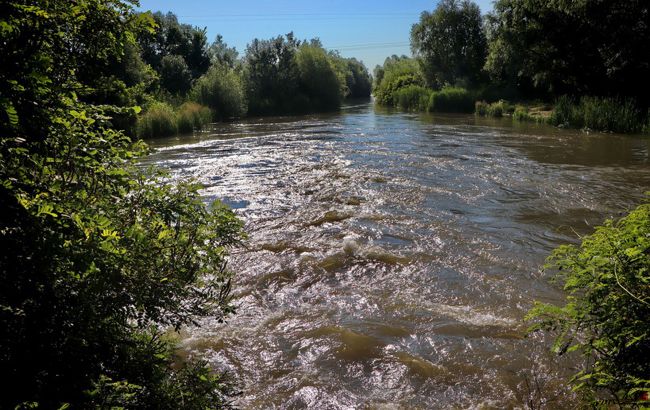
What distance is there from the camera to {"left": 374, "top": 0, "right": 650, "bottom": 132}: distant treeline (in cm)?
2422

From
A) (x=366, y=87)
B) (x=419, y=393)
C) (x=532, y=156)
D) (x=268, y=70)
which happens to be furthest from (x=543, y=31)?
(x=366, y=87)

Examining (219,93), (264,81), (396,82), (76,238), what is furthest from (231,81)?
(76,238)

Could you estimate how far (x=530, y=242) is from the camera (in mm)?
8422

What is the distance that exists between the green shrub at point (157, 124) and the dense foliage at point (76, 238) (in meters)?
22.5

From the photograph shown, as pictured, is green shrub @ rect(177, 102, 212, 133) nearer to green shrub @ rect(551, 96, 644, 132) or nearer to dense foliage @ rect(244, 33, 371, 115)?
dense foliage @ rect(244, 33, 371, 115)

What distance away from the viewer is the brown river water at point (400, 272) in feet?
15.4

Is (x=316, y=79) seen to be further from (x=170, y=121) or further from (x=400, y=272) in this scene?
(x=400, y=272)

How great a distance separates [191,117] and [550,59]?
23322mm

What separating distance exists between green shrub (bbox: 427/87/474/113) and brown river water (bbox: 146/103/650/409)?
74.5 ft

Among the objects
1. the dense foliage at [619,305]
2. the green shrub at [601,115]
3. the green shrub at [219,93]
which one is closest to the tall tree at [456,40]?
the green shrub at [601,115]

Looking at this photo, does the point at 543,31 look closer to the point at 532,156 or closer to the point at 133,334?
the point at 532,156

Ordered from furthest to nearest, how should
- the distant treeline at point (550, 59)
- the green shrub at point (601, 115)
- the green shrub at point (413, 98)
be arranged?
the green shrub at point (413, 98) → the distant treeline at point (550, 59) → the green shrub at point (601, 115)

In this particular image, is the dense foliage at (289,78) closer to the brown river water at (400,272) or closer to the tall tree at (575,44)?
the tall tree at (575,44)

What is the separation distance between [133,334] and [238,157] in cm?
1528
